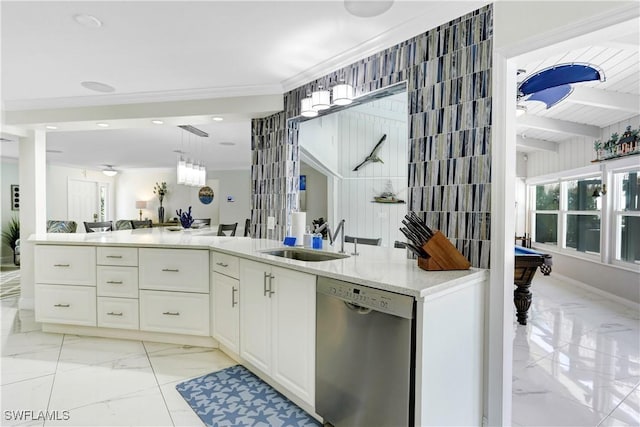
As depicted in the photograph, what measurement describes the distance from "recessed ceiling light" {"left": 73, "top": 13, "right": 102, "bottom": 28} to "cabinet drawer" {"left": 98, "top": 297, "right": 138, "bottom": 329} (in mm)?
2164

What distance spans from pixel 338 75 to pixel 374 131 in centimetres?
85

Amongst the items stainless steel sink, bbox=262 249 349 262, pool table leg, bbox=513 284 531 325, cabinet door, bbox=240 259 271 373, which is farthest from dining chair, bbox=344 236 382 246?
pool table leg, bbox=513 284 531 325

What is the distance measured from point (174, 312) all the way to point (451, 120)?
8.61 ft

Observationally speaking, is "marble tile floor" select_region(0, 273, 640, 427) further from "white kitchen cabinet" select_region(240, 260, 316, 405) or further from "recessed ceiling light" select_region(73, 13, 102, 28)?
"recessed ceiling light" select_region(73, 13, 102, 28)

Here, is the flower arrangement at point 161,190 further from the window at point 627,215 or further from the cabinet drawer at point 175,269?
the window at point 627,215

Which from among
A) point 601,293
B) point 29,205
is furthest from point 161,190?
point 601,293

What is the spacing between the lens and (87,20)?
2.03 meters

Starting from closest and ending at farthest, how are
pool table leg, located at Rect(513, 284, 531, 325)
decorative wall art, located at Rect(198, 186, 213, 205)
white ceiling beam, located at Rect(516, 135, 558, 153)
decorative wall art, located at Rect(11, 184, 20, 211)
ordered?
pool table leg, located at Rect(513, 284, 531, 325) → white ceiling beam, located at Rect(516, 135, 558, 153) → decorative wall art, located at Rect(11, 184, 20, 211) → decorative wall art, located at Rect(198, 186, 213, 205)

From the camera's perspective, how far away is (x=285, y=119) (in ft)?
10.3

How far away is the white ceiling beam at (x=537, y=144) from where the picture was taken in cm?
595

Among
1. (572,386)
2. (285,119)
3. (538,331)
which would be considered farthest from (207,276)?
(538,331)

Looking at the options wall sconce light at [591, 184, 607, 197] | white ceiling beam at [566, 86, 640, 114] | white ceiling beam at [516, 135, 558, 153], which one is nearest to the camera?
white ceiling beam at [566, 86, 640, 114]

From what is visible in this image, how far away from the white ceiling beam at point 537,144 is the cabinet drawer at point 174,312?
589 centimetres

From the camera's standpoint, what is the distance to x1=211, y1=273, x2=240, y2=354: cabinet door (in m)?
2.46
